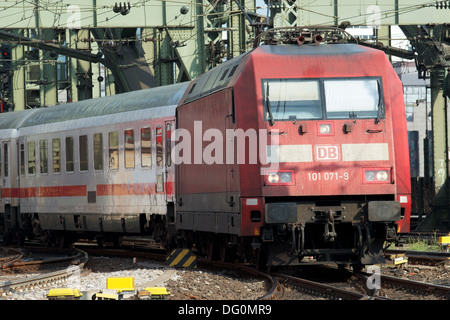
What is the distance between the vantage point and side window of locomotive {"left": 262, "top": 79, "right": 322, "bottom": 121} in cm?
1345

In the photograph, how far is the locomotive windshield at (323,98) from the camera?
1349 centimetres

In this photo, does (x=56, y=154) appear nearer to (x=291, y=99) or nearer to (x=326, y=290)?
(x=291, y=99)

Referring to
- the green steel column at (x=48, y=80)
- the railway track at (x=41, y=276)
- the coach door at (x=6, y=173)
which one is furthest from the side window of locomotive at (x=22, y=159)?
the green steel column at (x=48, y=80)

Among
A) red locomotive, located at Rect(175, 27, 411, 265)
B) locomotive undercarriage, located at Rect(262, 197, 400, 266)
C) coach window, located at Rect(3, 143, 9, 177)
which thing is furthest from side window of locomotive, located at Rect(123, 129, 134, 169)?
locomotive undercarriage, located at Rect(262, 197, 400, 266)

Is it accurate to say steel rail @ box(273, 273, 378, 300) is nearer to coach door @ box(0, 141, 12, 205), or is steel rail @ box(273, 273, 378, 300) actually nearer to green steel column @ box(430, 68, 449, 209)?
coach door @ box(0, 141, 12, 205)

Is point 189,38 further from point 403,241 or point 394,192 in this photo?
point 394,192

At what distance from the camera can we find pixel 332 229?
13.2 meters

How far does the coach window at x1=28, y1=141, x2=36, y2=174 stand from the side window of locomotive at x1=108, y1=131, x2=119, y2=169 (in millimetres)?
3880

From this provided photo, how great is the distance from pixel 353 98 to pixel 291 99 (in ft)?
3.08

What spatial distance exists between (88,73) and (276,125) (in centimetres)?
3091

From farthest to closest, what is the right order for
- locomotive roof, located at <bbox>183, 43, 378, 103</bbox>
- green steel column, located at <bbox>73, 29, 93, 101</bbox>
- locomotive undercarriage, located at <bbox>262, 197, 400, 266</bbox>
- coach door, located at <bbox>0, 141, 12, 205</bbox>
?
green steel column, located at <bbox>73, 29, 93, 101</bbox> < coach door, located at <bbox>0, 141, 12, 205</bbox> < locomotive roof, located at <bbox>183, 43, 378, 103</bbox> < locomotive undercarriage, located at <bbox>262, 197, 400, 266</bbox>

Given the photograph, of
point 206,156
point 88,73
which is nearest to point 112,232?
point 206,156

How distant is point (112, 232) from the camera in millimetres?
21109

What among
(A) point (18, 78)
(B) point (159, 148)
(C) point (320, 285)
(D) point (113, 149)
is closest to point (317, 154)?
(C) point (320, 285)
